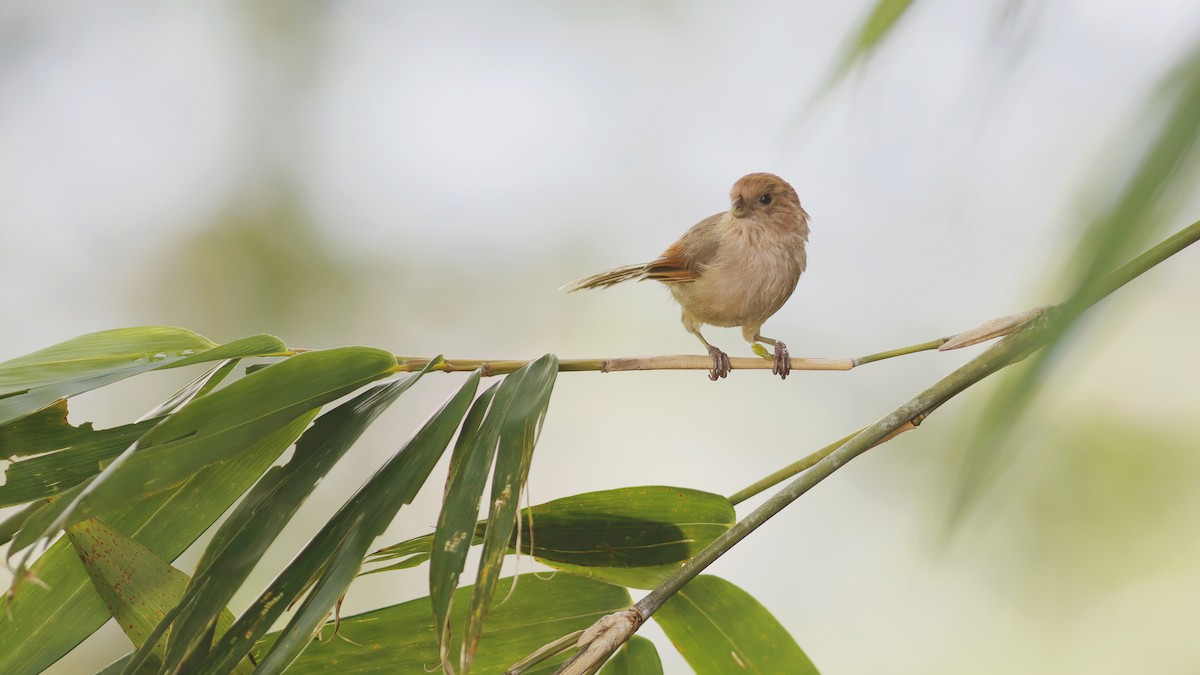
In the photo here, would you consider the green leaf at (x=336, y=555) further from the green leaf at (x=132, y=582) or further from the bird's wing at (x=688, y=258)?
the bird's wing at (x=688, y=258)

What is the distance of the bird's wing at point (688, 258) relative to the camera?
3.34 feet

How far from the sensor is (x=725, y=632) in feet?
2.27

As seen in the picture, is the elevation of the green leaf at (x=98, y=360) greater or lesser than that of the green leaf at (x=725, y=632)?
greater

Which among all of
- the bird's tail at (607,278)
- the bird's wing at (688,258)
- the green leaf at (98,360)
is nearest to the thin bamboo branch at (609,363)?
the green leaf at (98,360)

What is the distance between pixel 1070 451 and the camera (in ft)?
8.39

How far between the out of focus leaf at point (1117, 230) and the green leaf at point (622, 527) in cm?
44

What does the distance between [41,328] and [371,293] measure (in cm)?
96

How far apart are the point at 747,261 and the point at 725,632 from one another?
1.44 ft

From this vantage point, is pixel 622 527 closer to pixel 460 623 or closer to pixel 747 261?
pixel 460 623

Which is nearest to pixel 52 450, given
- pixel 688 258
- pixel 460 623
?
pixel 460 623

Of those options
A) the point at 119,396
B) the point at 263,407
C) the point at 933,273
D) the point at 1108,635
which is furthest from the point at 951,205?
the point at 119,396

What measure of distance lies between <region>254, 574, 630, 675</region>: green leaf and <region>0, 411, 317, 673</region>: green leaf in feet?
0.32

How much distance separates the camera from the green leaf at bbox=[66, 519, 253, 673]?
1.96ft

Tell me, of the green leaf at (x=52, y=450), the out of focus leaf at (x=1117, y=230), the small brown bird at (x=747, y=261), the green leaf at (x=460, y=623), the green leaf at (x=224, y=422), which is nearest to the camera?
Result: the out of focus leaf at (x=1117, y=230)
